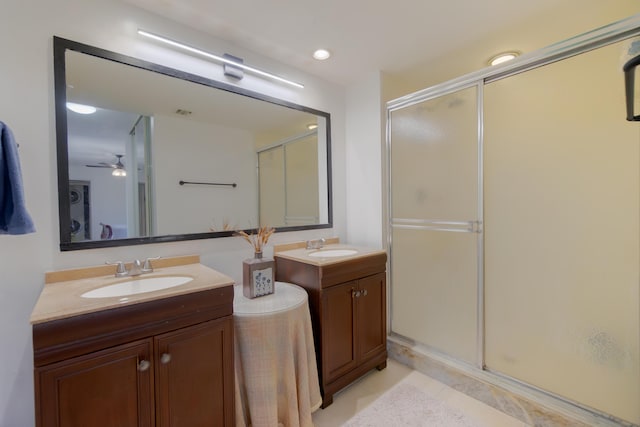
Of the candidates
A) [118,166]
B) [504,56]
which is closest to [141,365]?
[118,166]

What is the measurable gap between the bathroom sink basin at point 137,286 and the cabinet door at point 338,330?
2.66ft

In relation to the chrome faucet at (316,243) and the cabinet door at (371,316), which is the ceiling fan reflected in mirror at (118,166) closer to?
the chrome faucet at (316,243)

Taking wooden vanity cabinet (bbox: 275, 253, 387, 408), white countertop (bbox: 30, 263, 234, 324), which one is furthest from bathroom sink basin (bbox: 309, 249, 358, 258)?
white countertop (bbox: 30, 263, 234, 324)

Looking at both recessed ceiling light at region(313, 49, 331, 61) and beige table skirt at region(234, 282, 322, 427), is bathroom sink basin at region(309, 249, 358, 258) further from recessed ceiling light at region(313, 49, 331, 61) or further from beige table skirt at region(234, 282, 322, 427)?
recessed ceiling light at region(313, 49, 331, 61)

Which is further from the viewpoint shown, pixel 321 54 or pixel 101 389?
pixel 321 54

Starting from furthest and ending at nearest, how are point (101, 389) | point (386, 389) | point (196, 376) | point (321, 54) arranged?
point (321, 54) < point (386, 389) < point (196, 376) < point (101, 389)

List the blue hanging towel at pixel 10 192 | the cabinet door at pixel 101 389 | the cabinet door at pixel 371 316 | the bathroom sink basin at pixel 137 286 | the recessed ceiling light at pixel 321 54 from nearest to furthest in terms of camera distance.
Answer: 1. the cabinet door at pixel 101 389
2. the blue hanging towel at pixel 10 192
3. the bathroom sink basin at pixel 137 286
4. the cabinet door at pixel 371 316
5. the recessed ceiling light at pixel 321 54

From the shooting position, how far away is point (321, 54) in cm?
206

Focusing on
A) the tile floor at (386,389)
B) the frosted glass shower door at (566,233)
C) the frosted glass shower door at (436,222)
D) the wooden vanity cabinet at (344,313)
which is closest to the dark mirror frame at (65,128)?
the wooden vanity cabinet at (344,313)

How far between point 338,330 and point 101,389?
3.86 feet

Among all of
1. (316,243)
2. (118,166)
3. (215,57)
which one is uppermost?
(215,57)

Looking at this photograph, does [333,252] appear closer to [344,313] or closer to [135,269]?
[344,313]

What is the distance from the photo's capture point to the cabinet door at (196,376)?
1116mm

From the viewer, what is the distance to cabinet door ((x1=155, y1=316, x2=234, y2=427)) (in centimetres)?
112
